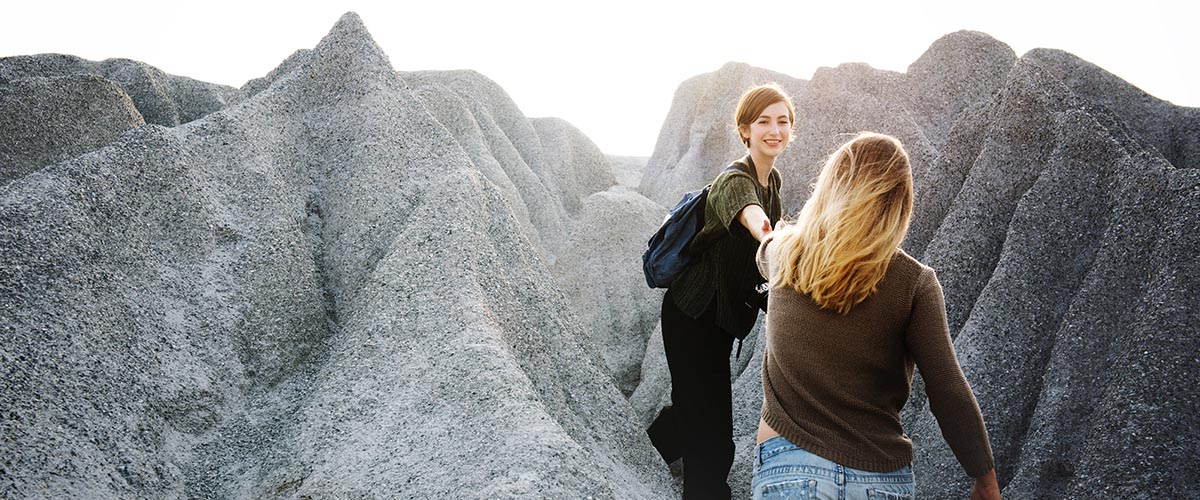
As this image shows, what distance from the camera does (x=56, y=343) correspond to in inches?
154

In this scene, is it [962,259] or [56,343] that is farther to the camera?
[962,259]

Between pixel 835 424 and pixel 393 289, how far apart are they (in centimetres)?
335

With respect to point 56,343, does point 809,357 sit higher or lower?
higher

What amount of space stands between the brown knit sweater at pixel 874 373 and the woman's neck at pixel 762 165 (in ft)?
4.60

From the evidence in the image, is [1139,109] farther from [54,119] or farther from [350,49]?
[54,119]

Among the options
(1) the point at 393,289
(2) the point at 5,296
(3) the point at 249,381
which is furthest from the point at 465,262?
(2) the point at 5,296

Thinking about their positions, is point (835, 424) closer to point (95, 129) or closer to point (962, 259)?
point (962, 259)

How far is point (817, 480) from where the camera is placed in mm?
2436

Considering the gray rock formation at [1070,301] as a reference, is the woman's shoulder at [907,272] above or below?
above

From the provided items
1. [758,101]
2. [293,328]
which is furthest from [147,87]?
[758,101]

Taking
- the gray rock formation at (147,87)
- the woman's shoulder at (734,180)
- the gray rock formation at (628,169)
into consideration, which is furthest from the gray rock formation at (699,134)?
the woman's shoulder at (734,180)

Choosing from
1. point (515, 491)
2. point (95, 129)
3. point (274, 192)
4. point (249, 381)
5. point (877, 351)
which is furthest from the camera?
point (95, 129)

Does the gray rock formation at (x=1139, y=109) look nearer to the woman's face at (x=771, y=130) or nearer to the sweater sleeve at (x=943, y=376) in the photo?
the woman's face at (x=771, y=130)

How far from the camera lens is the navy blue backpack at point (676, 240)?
408cm
